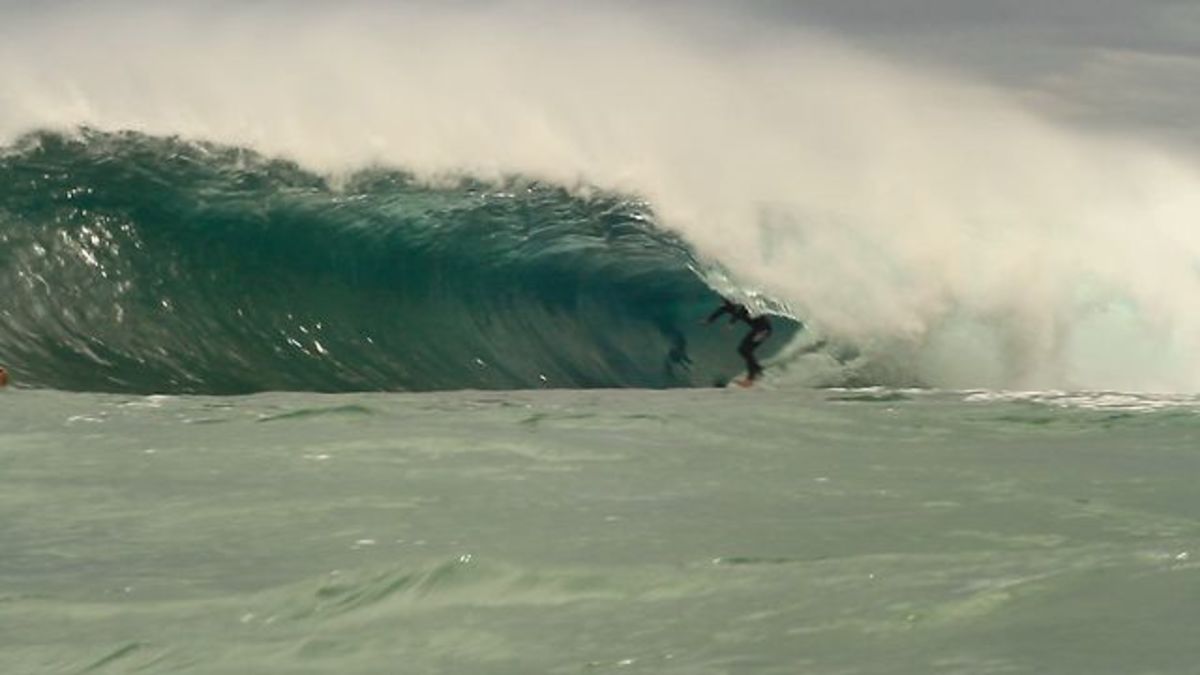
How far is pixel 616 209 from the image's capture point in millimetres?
19016

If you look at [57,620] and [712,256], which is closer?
[57,620]

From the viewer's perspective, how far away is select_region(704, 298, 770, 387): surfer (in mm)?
15422

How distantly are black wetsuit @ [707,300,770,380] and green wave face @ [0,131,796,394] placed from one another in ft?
0.94

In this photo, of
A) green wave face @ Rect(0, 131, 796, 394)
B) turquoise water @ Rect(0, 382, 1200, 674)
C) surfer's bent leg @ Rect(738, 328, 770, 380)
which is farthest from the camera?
surfer's bent leg @ Rect(738, 328, 770, 380)

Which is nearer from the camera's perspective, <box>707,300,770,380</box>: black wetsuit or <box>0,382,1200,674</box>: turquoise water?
<box>0,382,1200,674</box>: turquoise water

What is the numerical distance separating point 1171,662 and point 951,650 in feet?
1.51

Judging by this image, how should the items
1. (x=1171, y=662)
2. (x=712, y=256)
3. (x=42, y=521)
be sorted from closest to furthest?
(x=1171, y=662)
(x=42, y=521)
(x=712, y=256)

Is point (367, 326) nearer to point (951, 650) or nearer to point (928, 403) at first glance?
point (928, 403)

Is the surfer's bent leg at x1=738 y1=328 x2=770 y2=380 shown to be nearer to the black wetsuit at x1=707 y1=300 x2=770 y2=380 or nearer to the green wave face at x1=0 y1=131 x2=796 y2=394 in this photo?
the black wetsuit at x1=707 y1=300 x2=770 y2=380

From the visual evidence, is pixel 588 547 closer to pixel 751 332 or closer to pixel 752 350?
pixel 752 350

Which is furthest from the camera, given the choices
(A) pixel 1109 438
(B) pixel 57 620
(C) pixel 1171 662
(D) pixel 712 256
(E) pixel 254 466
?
(D) pixel 712 256

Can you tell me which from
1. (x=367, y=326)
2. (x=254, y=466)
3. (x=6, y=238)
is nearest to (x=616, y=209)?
(x=367, y=326)

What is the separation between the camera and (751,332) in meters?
16.0

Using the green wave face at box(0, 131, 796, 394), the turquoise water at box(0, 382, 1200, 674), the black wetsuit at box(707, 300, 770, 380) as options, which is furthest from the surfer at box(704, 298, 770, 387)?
the turquoise water at box(0, 382, 1200, 674)
